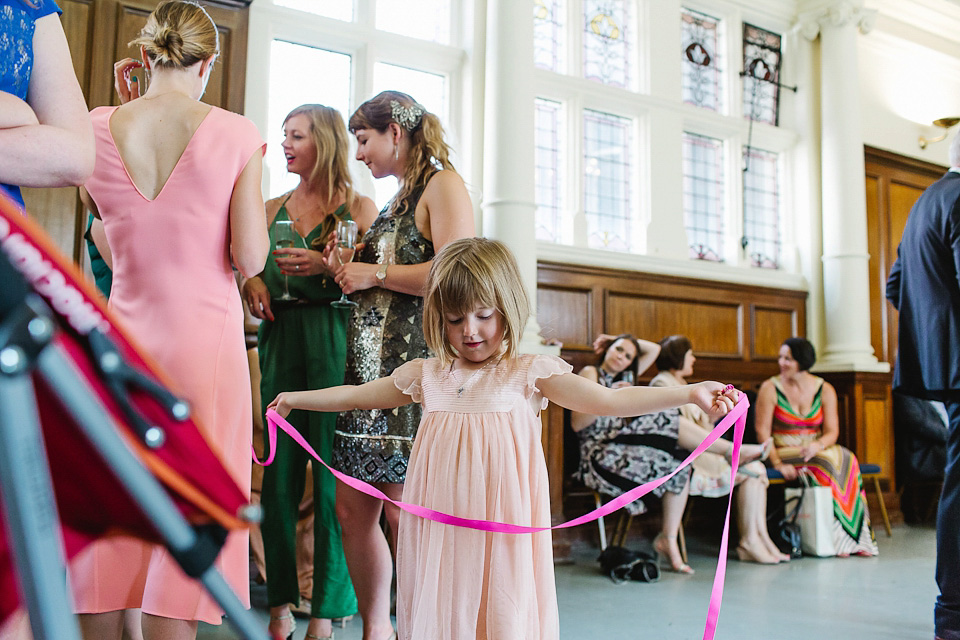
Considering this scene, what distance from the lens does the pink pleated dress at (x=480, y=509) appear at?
1651mm

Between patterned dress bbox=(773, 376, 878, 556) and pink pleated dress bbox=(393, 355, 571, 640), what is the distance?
3.72m

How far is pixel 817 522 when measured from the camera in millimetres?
4758

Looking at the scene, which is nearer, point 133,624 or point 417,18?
point 133,624

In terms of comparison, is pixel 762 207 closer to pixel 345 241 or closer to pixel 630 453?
pixel 630 453

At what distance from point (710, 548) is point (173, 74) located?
4.48 meters

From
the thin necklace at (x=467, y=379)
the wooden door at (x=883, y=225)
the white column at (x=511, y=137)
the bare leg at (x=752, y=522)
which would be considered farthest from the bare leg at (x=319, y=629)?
the wooden door at (x=883, y=225)

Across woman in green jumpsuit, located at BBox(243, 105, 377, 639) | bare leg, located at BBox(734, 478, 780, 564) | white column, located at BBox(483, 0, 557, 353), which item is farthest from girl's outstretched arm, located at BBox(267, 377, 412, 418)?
bare leg, located at BBox(734, 478, 780, 564)

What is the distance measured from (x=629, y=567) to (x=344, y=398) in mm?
2564

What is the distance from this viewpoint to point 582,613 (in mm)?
3244

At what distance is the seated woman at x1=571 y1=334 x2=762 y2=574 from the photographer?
429 cm

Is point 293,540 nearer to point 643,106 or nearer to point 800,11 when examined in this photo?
point 643,106

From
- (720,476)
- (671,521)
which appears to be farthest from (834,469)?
(671,521)

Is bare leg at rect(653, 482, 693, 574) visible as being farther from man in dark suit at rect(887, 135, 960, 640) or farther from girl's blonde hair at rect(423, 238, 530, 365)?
girl's blonde hair at rect(423, 238, 530, 365)

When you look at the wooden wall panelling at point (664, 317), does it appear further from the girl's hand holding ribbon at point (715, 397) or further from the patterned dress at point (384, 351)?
the girl's hand holding ribbon at point (715, 397)
